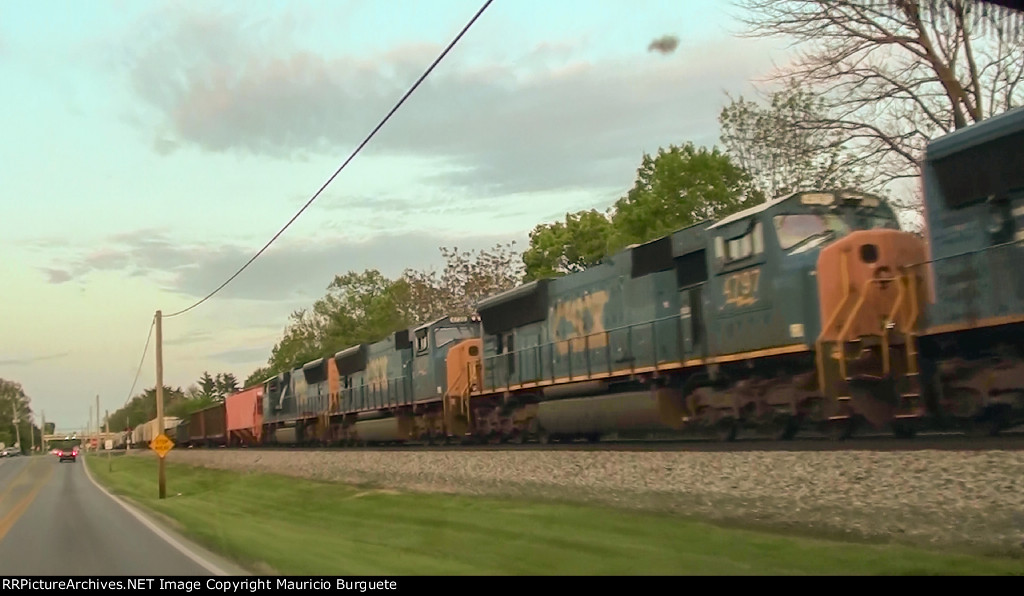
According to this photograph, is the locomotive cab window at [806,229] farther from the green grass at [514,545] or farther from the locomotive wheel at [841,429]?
the green grass at [514,545]

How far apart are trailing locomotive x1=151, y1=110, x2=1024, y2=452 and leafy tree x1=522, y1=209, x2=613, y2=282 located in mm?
43661

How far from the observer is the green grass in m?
8.73

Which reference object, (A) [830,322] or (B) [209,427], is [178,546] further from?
(B) [209,427]

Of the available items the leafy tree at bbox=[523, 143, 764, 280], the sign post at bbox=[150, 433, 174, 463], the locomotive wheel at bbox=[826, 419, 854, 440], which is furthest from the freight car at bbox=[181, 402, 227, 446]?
the locomotive wheel at bbox=[826, 419, 854, 440]

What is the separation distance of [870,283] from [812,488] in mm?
4372

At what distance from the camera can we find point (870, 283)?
48.9ft

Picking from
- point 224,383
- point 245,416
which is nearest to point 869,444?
point 245,416

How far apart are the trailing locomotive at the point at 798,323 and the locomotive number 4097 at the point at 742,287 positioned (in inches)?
1.4

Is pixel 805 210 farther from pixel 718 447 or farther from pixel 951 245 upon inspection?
pixel 718 447

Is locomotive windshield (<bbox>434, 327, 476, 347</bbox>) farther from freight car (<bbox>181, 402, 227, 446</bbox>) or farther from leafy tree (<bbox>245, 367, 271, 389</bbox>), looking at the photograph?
leafy tree (<bbox>245, 367, 271, 389</bbox>)
